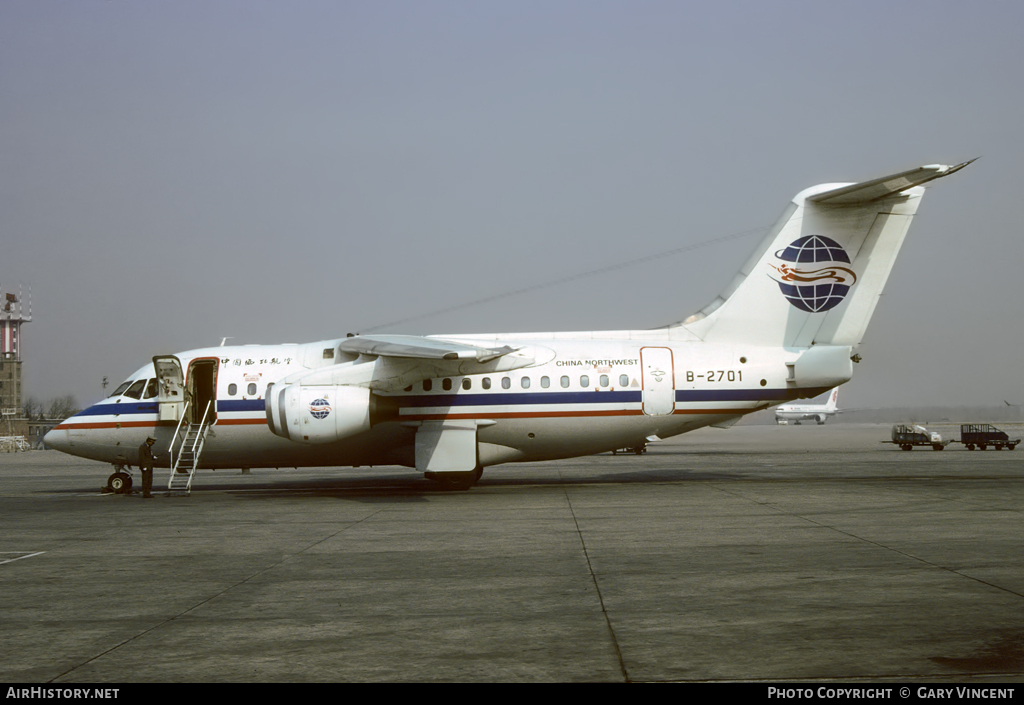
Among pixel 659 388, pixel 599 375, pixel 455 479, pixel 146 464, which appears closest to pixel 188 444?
pixel 146 464

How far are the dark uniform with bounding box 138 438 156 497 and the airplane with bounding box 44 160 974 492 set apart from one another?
0.61m

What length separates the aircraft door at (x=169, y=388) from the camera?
23.0m

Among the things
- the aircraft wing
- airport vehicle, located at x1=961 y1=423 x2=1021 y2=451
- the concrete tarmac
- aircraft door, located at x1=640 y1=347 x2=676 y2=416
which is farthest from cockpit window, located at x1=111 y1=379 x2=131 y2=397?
airport vehicle, located at x1=961 y1=423 x2=1021 y2=451

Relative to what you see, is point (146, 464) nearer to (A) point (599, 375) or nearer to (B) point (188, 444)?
(B) point (188, 444)

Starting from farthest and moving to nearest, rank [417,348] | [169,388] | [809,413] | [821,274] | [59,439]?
1. [809,413]
2. [59,439]
3. [169,388]
4. [821,274]
5. [417,348]

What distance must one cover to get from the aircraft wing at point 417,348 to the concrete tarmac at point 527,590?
3.38 meters

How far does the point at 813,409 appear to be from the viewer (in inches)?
5020

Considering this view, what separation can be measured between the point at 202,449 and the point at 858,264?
680 inches

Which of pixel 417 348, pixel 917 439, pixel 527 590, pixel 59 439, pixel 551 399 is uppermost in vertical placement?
pixel 417 348

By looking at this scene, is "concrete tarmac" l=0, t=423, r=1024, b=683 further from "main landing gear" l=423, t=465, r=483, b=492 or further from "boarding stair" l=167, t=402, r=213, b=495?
"boarding stair" l=167, t=402, r=213, b=495

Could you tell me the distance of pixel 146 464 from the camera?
74.2 feet

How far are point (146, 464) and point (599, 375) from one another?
11750 mm

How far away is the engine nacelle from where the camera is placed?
66.8 ft

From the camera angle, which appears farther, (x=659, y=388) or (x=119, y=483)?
(x=119, y=483)
